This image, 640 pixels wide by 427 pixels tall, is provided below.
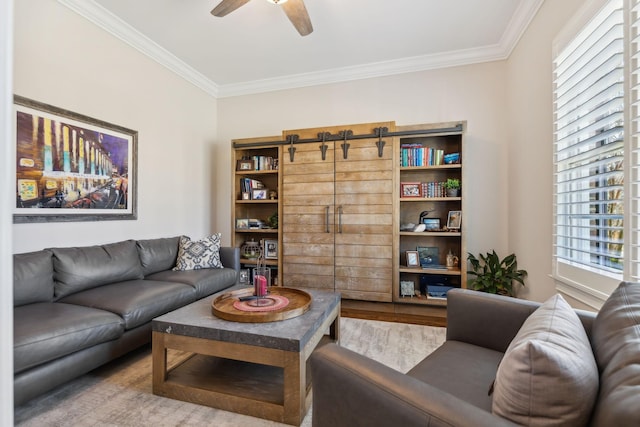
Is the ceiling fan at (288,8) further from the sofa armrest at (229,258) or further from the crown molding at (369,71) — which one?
the sofa armrest at (229,258)

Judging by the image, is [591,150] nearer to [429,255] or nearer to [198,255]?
[429,255]

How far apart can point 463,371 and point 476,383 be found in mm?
79

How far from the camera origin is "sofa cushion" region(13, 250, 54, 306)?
186 cm

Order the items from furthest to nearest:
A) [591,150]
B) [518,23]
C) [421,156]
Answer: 1. [421,156]
2. [518,23]
3. [591,150]

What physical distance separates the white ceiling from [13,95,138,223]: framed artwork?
0.97 m

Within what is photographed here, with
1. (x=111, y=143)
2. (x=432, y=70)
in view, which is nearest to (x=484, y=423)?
(x=111, y=143)

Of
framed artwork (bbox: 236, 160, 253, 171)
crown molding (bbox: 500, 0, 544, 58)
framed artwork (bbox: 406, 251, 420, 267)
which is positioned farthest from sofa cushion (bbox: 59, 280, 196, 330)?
crown molding (bbox: 500, 0, 544, 58)

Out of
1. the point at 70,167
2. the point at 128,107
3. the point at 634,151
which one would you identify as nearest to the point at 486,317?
the point at 634,151

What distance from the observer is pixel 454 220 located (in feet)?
10.4

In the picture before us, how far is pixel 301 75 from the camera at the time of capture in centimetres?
381

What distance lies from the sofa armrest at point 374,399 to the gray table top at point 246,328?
0.48 m

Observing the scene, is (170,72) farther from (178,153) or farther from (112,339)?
(112,339)

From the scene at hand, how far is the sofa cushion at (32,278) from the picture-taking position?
1.86 meters

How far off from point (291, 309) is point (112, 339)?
1.18 meters
